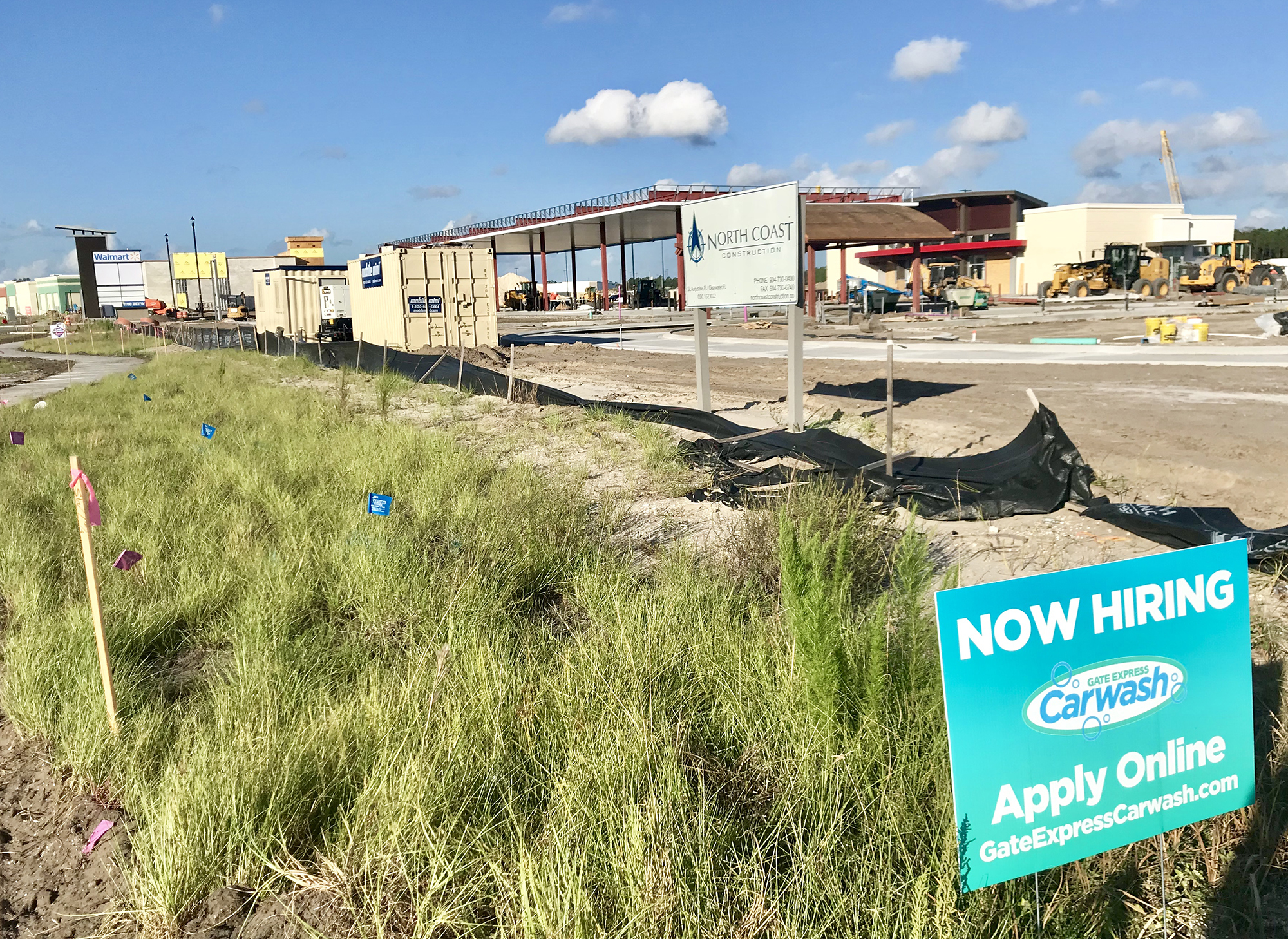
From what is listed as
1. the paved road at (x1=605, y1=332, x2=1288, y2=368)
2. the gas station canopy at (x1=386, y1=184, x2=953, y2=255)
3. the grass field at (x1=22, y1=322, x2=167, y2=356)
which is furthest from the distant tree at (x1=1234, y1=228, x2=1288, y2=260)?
the grass field at (x1=22, y1=322, x2=167, y2=356)

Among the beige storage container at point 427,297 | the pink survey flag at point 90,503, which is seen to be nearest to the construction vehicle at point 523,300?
the beige storage container at point 427,297

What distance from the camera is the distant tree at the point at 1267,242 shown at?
360 feet

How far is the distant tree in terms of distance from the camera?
360ft

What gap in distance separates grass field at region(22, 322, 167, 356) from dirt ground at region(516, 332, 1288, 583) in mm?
24600

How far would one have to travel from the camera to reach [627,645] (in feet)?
13.1

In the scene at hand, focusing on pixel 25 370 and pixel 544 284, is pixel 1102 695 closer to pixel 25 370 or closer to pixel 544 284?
pixel 25 370

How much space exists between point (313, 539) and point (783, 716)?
4.02 metres

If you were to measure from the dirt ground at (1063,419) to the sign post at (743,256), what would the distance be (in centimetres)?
145

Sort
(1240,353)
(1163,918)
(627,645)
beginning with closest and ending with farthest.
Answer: (1163,918), (627,645), (1240,353)

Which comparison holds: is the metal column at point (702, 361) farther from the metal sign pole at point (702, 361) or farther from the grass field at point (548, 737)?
the grass field at point (548, 737)

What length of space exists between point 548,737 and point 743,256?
34.6 feet

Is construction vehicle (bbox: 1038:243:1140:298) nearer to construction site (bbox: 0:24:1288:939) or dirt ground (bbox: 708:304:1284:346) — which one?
dirt ground (bbox: 708:304:1284:346)

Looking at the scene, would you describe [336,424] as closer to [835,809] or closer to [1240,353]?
[835,809]

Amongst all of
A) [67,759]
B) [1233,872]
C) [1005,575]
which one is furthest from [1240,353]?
[67,759]
